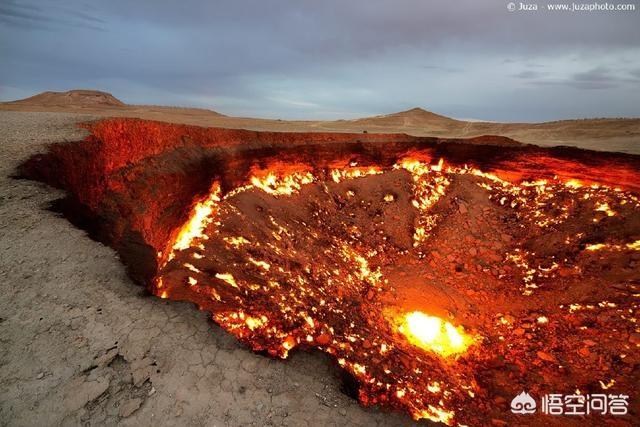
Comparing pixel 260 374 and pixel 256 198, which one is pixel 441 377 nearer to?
pixel 260 374

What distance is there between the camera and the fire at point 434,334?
491 centimetres

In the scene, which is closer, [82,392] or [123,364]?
[82,392]

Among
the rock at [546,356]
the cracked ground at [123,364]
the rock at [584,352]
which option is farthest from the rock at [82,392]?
the rock at [584,352]

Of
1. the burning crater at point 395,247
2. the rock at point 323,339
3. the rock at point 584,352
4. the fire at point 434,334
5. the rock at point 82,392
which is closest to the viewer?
the rock at point 82,392

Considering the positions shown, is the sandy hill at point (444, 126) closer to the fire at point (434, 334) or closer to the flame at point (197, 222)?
the flame at point (197, 222)

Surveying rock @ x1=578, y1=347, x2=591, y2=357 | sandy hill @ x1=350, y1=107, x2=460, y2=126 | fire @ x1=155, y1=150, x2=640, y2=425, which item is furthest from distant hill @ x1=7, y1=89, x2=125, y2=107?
rock @ x1=578, y1=347, x2=591, y2=357

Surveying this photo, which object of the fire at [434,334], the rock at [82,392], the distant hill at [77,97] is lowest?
the fire at [434,334]

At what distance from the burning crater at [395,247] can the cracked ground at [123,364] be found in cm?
58

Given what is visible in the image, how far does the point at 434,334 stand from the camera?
5.21 meters

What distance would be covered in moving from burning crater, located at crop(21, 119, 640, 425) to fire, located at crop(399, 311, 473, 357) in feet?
0.10

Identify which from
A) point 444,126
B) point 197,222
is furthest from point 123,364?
point 444,126

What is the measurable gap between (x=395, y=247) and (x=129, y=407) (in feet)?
18.7

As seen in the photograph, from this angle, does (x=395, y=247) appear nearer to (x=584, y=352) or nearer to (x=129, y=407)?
(x=584, y=352)

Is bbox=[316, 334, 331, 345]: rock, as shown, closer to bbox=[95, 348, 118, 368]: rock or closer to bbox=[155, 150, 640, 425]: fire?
bbox=[155, 150, 640, 425]: fire
